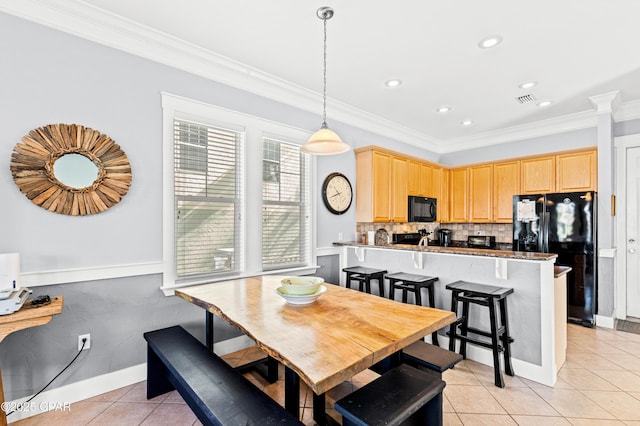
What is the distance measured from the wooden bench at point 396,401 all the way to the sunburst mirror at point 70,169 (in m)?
2.22

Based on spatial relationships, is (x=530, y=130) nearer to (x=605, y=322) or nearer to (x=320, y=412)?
(x=605, y=322)

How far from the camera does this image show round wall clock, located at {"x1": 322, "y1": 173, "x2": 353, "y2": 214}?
3.99 m

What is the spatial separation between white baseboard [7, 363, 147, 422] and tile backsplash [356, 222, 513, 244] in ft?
9.70

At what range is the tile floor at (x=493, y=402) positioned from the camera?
6.87 ft

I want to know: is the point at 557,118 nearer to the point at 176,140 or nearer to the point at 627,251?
the point at 627,251

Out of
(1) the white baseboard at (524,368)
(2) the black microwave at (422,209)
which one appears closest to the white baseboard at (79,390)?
(1) the white baseboard at (524,368)

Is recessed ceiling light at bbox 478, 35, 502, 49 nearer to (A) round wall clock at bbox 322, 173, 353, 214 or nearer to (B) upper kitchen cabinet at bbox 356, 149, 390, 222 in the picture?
(B) upper kitchen cabinet at bbox 356, 149, 390, 222

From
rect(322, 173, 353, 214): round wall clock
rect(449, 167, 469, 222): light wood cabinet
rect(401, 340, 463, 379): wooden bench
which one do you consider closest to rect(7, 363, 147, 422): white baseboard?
rect(401, 340, 463, 379): wooden bench

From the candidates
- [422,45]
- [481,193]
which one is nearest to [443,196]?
[481,193]

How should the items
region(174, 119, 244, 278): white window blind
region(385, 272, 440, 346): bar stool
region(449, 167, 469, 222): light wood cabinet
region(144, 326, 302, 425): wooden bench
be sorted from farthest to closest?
region(449, 167, 469, 222): light wood cabinet < region(385, 272, 440, 346): bar stool < region(174, 119, 244, 278): white window blind < region(144, 326, 302, 425): wooden bench

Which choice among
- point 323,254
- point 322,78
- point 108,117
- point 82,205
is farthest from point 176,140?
point 323,254

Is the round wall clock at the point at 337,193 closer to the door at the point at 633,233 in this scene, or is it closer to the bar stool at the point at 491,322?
the bar stool at the point at 491,322

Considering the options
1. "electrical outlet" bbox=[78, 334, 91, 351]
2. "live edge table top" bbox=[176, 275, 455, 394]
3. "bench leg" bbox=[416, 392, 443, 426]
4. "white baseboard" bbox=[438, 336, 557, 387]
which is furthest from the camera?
"white baseboard" bbox=[438, 336, 557, 387]

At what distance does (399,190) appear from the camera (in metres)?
4.68
